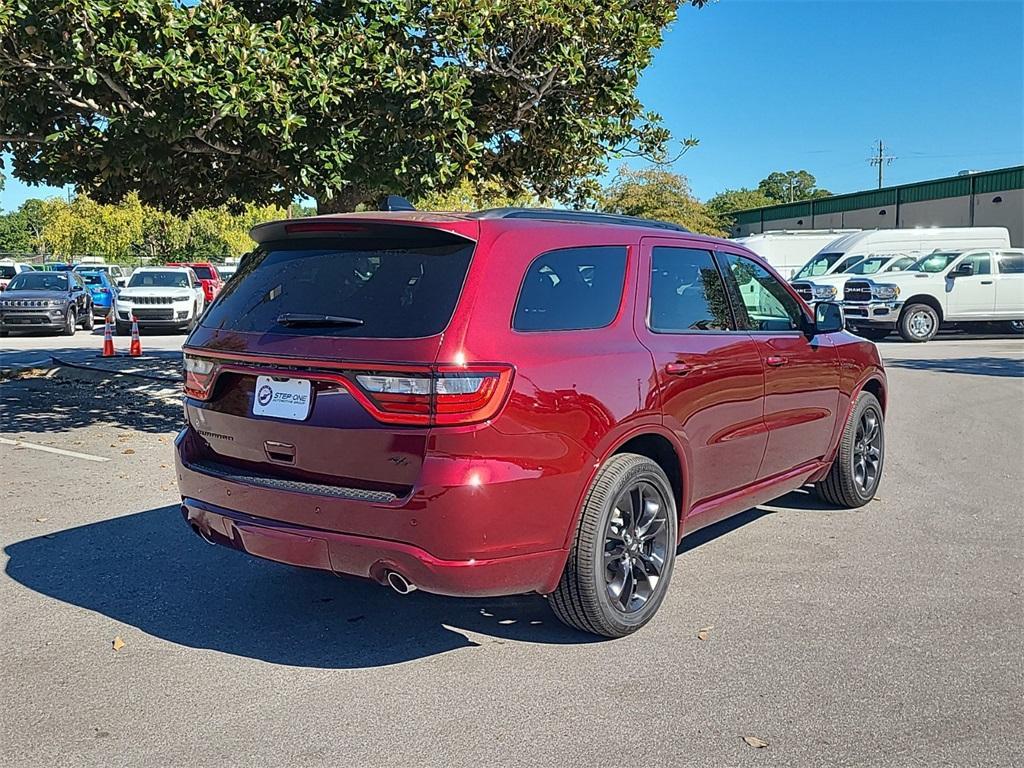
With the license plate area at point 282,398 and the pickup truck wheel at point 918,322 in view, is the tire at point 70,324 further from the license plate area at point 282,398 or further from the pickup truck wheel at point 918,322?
the license plate area at point 282,398

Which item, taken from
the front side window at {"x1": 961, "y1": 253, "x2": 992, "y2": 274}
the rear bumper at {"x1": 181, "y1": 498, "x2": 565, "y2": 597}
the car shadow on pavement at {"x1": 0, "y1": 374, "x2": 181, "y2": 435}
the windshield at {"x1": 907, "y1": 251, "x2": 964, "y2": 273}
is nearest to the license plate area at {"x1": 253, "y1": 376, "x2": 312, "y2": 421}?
the rear bumper at {"x1": 181, "y1": 498, "x2": 565, "y2": 597}

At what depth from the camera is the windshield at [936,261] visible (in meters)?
20.5

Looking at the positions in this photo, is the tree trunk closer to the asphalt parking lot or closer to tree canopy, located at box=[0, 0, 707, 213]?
tree canopy, located at box=[0, 0, 707, 213]

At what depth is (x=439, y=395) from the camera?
11.9ft

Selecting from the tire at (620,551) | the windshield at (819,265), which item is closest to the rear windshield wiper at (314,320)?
the tire at (620,551)

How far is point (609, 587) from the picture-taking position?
434 cm

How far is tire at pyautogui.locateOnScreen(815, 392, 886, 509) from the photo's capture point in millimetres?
6555

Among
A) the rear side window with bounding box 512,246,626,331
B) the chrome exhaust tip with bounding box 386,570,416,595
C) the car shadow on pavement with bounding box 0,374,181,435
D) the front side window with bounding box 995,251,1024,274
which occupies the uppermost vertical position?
the front side window with bounding box 995,251,1024,274

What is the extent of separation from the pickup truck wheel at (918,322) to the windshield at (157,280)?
55.9 feet

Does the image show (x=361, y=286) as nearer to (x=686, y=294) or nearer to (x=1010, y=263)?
(x=686, y=294)

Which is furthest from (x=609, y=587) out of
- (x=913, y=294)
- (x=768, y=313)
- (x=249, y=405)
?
(x=913, y=294)

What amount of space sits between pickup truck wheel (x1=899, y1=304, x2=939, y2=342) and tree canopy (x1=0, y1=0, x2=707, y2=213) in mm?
11900

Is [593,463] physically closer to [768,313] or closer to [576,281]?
[576,281]

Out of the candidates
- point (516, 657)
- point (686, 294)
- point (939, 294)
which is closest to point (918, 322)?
point (939, 294)
